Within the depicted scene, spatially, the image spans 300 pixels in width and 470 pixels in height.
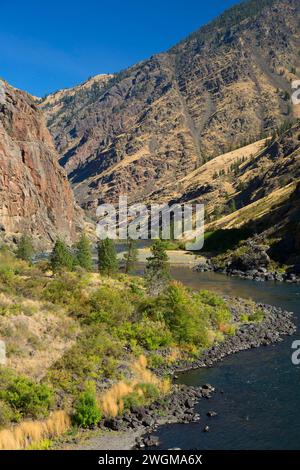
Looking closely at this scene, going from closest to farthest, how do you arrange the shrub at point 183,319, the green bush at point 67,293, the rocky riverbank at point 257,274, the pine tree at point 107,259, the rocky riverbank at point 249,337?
the rocky riverbank at point 249,337 → the green bush at point 67,293 → the shrub at point 183,319 → the pine tree at point 107,259 → the rocky riverbank at point 257,274

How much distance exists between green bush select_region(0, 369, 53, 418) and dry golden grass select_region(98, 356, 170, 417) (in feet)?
11.5

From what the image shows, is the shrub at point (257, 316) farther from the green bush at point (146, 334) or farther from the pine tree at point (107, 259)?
the pine tree at point (107, 259)

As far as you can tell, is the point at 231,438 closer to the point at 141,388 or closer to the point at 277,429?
the point at 277,429

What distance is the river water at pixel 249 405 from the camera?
2495cm

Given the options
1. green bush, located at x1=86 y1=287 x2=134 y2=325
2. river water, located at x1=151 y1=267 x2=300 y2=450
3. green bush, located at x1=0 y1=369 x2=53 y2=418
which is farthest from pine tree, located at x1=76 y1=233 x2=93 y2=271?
green bush, located at x1=0 y1=369 x2=53 y2=418

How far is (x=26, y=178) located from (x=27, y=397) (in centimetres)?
15256

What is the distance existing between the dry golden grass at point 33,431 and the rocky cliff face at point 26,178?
125 metres

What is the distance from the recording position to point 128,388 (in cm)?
3145

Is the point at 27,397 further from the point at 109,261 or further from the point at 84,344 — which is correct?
the point at 109,261

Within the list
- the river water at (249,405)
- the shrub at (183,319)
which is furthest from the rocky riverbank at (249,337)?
the shrub at (183,319)

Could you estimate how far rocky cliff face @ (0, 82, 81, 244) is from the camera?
158m

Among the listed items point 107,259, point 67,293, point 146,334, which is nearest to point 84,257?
point 107,259

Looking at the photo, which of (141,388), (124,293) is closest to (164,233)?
(124,293)

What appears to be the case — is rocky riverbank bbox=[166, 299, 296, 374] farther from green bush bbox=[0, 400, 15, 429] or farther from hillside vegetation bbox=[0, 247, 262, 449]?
green bush bbox=[0, 400, 15, 429]
